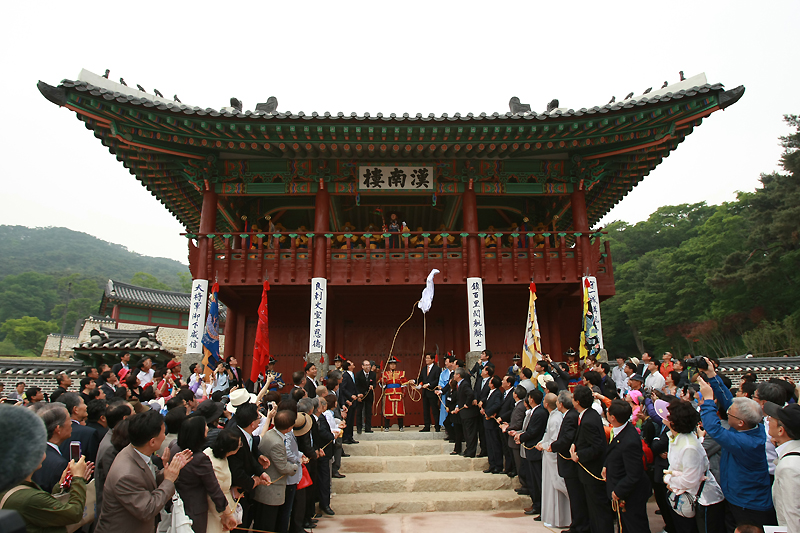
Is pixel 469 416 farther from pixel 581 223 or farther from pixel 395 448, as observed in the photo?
pixel 581 223

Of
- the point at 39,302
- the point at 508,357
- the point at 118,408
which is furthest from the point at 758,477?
the point at 39,302

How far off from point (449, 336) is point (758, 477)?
10.7 m

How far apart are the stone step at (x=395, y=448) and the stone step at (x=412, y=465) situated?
0.59 meters

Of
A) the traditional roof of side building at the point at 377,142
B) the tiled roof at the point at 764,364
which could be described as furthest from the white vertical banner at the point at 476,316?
the tiled roof at the point at 764,364

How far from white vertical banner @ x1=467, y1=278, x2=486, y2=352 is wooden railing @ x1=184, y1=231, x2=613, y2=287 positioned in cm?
37

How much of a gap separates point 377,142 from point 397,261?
3.00 metres

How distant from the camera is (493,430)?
8469mm

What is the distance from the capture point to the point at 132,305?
3394 centimetres

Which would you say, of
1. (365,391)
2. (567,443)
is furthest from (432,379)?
(567,443)

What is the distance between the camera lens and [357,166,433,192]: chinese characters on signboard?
13383 mm

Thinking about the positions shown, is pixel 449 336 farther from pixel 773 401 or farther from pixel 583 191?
pixel 773 401

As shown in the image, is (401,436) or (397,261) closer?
(401,436)

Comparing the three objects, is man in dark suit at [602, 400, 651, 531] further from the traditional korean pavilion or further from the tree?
the tree

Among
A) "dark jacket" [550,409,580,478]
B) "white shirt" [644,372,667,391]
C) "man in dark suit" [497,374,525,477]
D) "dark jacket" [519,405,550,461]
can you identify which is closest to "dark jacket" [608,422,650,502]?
"dark jacket" [550,409,580,478]
